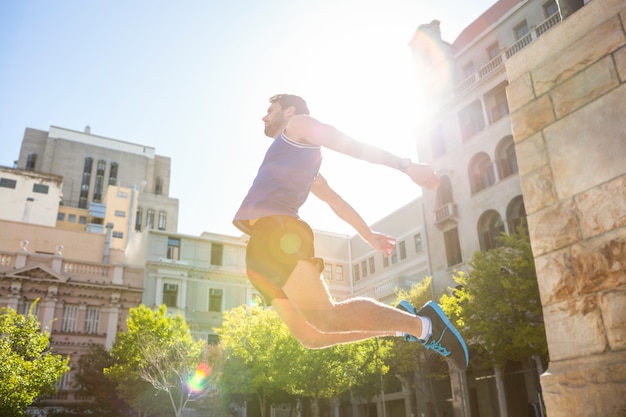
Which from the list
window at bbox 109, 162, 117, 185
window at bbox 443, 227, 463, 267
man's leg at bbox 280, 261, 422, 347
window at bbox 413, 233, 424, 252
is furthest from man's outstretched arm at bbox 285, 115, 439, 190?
window at bbox 109, 162, 117, 185

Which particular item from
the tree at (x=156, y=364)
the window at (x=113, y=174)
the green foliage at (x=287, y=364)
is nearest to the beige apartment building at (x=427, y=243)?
the green foliage at (x=287, y=364)

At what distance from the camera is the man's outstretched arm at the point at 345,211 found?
3.74 meters

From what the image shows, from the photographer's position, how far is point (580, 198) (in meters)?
3.20

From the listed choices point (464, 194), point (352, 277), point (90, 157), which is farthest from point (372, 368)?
point (90, 157)

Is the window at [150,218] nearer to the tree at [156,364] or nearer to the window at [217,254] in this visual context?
the window at [217,254]

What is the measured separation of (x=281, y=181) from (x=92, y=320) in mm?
34654

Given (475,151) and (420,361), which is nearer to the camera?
(420,361)

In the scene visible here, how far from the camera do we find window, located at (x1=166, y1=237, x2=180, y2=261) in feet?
126

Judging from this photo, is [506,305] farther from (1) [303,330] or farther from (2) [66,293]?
(2) [66,293]

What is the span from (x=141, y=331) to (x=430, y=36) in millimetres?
23308

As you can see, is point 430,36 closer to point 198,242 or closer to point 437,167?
point 437,167

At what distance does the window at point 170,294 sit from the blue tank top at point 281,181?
117 feet

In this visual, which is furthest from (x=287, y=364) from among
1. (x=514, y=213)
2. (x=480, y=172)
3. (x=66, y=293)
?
(x=66, y=293)

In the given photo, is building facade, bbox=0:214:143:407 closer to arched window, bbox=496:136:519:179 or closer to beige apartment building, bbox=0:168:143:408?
beige apartment building, bbox=0:168:143:408
